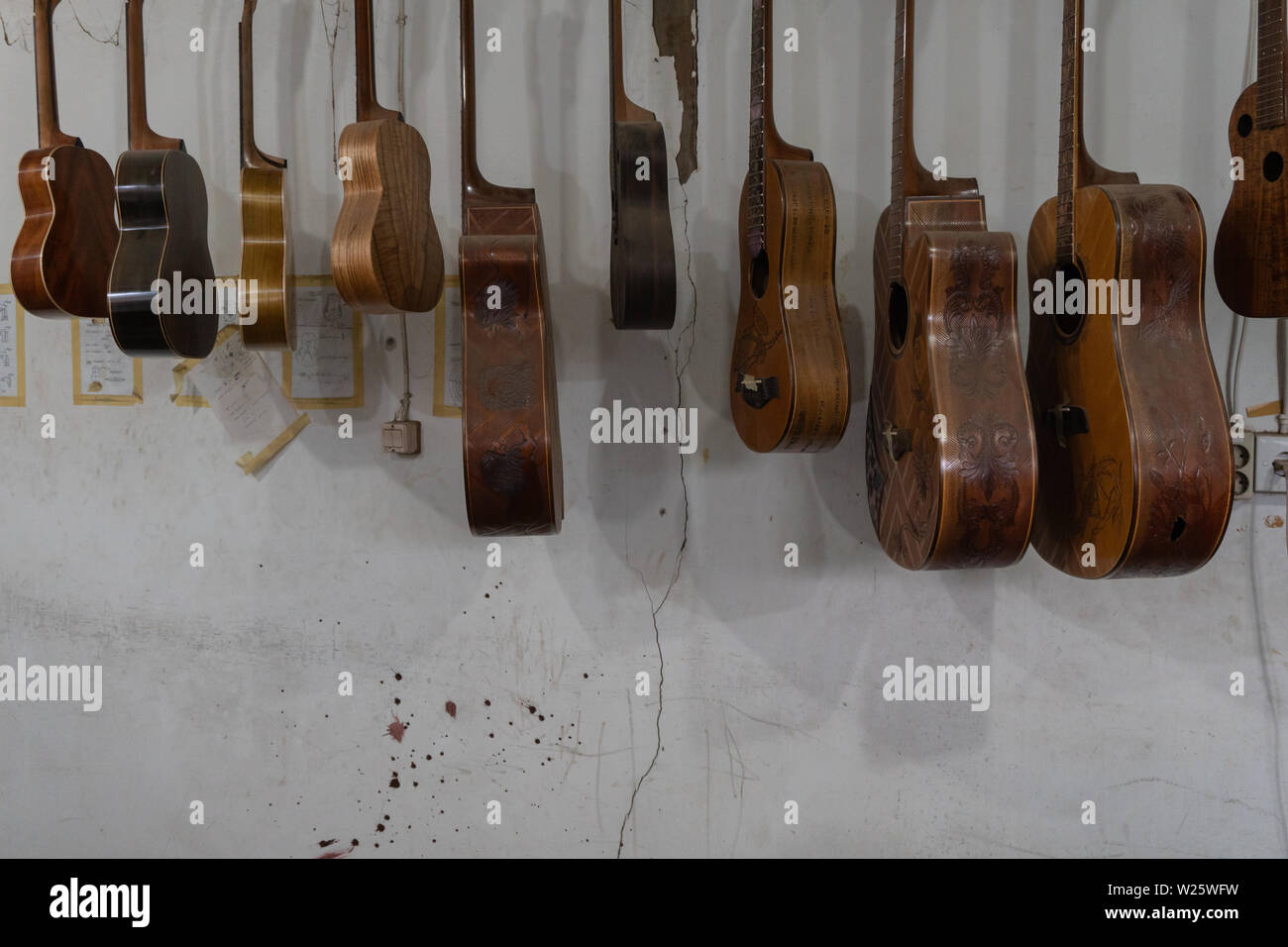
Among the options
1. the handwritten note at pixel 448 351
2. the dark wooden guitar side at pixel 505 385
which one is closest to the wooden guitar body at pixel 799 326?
the dark wooden guitar side at pixel 505 385

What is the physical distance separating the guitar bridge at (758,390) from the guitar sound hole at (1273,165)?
2.96 feet

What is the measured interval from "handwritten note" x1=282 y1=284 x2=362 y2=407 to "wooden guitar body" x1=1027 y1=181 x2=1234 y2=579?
1.32 m

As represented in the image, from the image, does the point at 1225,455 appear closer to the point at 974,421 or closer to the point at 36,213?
the point at 974,421

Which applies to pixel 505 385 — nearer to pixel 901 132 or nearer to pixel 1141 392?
pixel 901 132

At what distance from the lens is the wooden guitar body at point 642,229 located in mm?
1391

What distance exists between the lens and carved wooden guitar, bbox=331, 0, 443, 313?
4.40 ft

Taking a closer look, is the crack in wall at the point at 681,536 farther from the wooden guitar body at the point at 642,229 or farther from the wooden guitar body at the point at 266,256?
the wooden guitar body at the point at 266,256

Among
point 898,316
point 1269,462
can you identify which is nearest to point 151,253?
point 898,316

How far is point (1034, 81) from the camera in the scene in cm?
162

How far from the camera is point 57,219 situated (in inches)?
56.9

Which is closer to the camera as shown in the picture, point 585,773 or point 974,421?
point 974,421

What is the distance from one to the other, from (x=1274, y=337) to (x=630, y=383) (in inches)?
50.1
